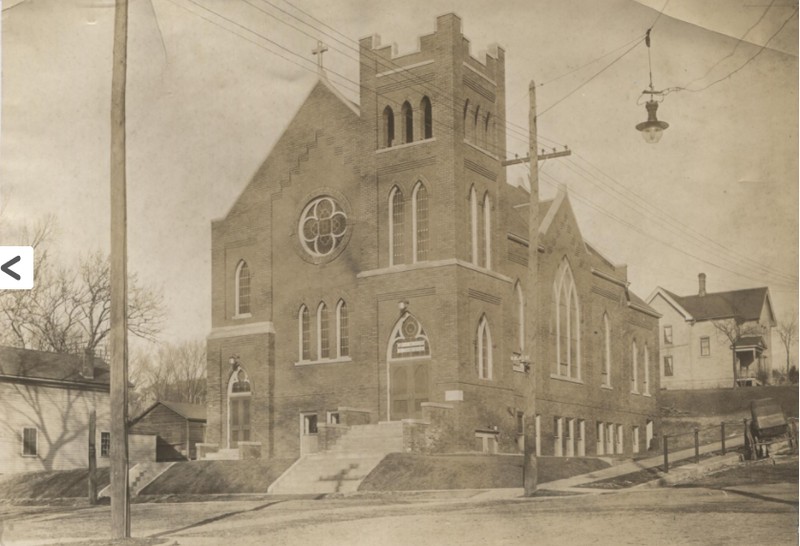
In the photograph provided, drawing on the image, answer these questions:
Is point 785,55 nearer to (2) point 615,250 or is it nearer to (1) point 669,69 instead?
(1) point 669,69

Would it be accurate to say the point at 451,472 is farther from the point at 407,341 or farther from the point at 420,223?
the point at 420,223

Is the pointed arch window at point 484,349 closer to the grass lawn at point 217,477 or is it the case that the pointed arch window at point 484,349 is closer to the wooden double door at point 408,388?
the wooden double door at point 408,388

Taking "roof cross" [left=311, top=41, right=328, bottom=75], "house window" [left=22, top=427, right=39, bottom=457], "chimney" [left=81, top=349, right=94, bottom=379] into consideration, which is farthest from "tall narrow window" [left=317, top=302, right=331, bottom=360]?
"house window" [left=22, top=427, right=39, bottom=457]

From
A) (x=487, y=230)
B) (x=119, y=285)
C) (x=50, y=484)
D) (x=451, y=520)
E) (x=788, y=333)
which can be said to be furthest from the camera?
(x=487, y=230)

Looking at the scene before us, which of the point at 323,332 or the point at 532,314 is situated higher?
the point at 532,314

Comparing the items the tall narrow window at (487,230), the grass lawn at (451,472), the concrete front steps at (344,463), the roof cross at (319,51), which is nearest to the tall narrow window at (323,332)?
the concrete front steps at (344,463)

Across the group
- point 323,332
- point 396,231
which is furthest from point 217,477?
point 396,231

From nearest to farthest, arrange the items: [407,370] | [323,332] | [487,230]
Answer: [323,332], [407,370], [487,230]
